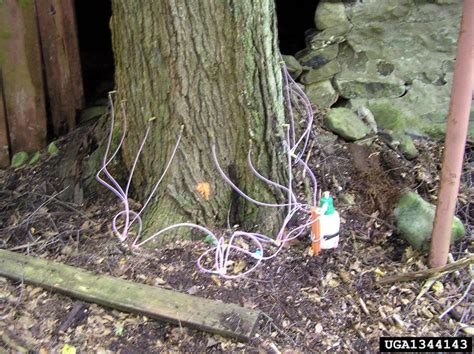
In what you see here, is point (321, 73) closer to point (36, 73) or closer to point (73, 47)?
point (73, 47)

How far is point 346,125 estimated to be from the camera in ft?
11.5

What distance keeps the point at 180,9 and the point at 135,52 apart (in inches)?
14.0

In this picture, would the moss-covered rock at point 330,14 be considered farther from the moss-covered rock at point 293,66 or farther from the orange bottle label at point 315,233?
the orange bottle label at point 315,233

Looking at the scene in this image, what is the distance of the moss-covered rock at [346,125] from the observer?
3471 millimetres

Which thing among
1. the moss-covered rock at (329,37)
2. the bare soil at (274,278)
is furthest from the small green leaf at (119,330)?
the moss-covered rock at (329,37)

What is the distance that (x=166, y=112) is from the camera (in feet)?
9.12

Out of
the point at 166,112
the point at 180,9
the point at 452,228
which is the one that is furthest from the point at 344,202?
the point at 180,9

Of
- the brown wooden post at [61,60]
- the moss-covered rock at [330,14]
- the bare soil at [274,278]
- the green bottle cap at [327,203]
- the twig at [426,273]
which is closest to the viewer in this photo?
the bare soil at [274,278]

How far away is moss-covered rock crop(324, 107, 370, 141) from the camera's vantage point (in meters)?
3.47

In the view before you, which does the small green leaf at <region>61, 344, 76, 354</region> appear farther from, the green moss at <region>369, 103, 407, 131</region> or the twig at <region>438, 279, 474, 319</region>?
the green moss at <region>369, 103, 407, 131</region>

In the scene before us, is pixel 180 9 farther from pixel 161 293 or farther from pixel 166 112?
pixel 161 293

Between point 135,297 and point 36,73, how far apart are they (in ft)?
6.42

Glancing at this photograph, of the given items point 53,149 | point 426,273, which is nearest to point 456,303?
point 426,273

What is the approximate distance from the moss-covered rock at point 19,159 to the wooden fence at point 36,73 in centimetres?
4
